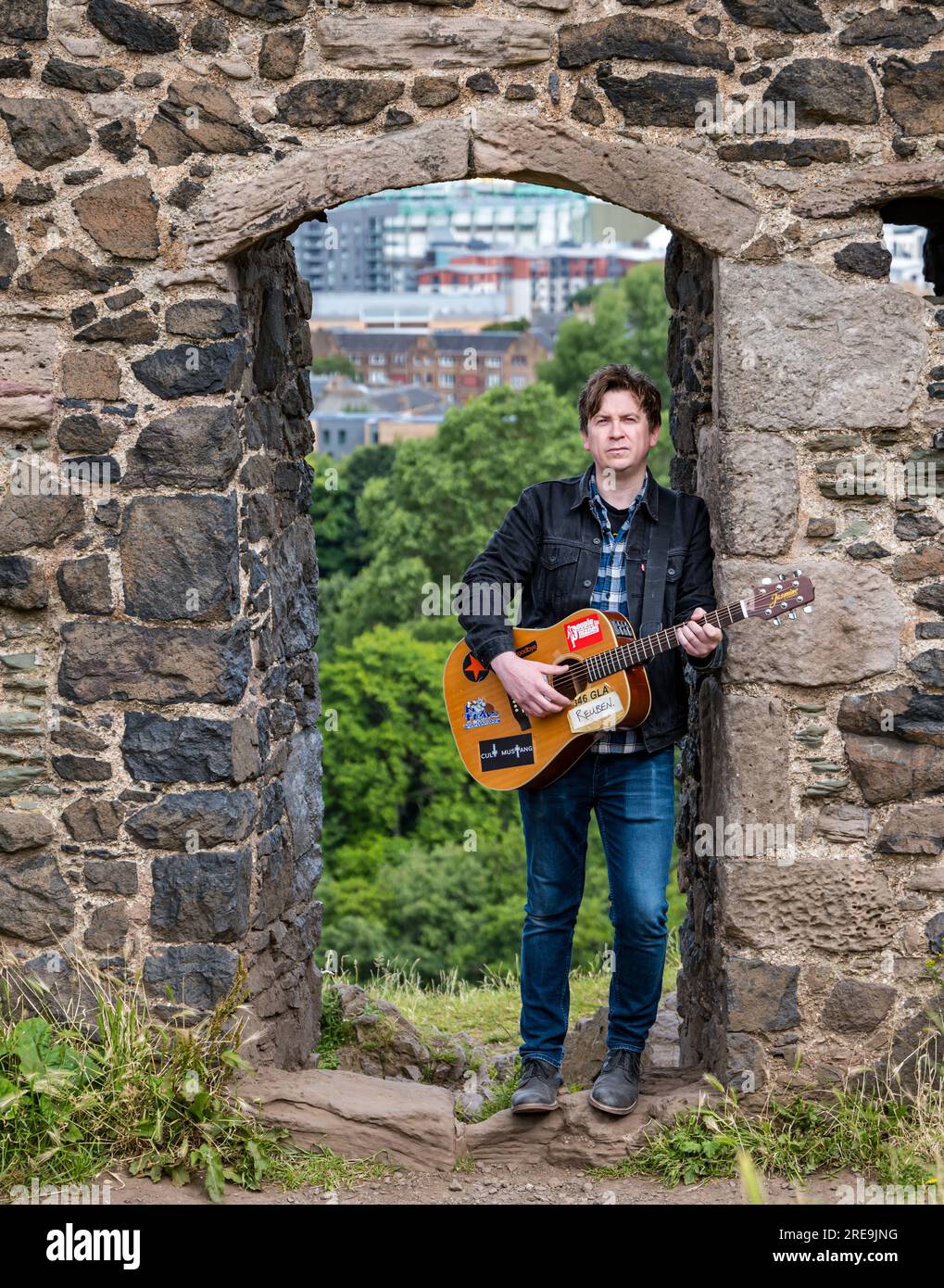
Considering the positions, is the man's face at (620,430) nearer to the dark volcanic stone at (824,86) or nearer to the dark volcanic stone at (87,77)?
the dark volcanic stone at (824,86)

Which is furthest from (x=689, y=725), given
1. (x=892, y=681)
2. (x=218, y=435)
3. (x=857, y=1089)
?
(x=218, y=435)

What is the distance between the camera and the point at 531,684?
14.2ft

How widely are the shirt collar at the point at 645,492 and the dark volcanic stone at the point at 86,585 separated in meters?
1.36

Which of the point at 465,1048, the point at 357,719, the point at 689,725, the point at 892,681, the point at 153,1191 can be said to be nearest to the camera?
the point at 153,1191

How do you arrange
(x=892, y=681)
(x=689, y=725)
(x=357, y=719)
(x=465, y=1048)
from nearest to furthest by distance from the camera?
(x=892, y=681) < (x=689, y=725) < (x=465, y=1048) < (x=357, y=719)

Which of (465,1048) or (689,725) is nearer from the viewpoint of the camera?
(689,725)

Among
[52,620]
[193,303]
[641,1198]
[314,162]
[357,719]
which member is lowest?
[357,719]

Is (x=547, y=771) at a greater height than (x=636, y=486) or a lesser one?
lesser

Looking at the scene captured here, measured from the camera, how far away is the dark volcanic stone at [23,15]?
4.41m

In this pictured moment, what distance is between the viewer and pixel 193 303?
446cm

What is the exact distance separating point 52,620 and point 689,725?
203cm

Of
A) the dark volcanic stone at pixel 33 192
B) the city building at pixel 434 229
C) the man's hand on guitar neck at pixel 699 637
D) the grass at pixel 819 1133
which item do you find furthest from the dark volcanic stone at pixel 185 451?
the city building at pixel 434 229

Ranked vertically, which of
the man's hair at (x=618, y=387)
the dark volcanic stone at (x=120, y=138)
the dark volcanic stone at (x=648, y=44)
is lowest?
the man's hair at (x=618, y=387)

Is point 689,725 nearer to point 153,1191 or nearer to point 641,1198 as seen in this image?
point 641,1198
